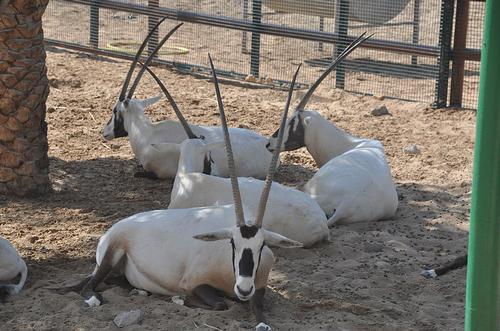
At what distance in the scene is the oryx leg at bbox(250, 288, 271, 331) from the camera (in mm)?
4734

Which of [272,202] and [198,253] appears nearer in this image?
[198,253]

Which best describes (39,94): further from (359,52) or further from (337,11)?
(359,52)

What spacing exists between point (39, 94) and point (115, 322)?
275 cm

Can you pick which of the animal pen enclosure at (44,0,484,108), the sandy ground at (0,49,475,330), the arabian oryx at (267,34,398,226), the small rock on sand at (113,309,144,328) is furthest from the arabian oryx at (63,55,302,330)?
the animal pen enclosure at (44,0,484,108)

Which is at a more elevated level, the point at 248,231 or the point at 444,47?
the point at 444,47

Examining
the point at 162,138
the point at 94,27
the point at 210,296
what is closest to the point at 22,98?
the point at 162,138

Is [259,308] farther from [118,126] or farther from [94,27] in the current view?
[94,27]

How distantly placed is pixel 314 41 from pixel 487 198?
8.85 meters

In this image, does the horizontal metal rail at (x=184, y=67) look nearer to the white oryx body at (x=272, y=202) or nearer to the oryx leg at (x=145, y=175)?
the oryx leg at (x=145, y=175)

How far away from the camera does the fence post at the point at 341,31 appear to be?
1107 centimetres

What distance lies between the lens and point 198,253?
5.21m

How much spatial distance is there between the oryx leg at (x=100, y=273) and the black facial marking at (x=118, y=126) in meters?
3.22

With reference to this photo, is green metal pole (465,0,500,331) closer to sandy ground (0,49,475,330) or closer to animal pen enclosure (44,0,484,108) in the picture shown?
sandy ground (0,49,475,330)

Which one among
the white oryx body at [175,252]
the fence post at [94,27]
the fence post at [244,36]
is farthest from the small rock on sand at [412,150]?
the fence post at [94,27]
